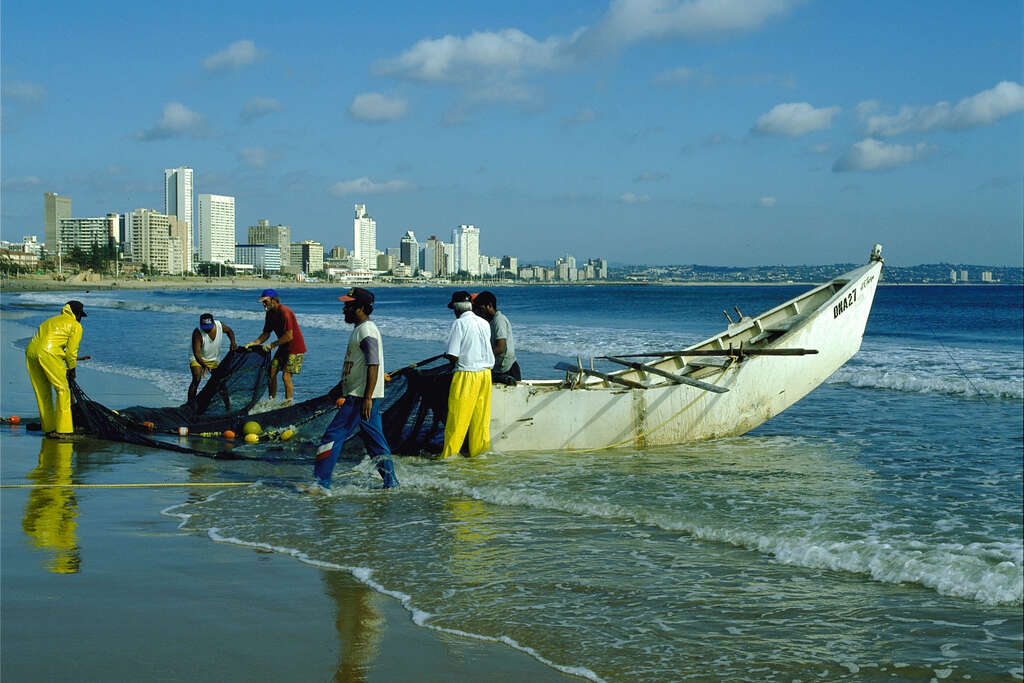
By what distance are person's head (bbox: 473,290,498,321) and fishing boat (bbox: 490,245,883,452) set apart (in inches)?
31.8

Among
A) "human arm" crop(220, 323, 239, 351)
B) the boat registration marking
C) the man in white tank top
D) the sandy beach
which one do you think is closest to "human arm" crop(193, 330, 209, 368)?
the man in white tank top

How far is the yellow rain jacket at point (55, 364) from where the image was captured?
10.6 metres

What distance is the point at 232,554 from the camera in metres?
6.14

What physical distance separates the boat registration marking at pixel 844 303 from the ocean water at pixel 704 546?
1.64 metres

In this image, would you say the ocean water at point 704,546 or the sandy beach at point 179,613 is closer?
the sandy beach at point 179,613

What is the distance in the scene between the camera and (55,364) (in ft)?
34.7

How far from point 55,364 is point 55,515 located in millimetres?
4116

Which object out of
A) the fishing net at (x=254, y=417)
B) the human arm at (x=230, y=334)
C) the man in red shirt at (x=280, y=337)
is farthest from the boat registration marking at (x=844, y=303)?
the human arm at (x=230, y=334)

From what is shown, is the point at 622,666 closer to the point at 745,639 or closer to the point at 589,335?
the point at 745,639

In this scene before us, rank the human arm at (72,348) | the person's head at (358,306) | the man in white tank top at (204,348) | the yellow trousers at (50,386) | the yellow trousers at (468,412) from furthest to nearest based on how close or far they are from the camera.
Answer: the man in white tank top at (204,348), the human arm at (72,348), the yellow trousers at (50,386), the yellow trousers at (468,412), the person's head at (358,306)

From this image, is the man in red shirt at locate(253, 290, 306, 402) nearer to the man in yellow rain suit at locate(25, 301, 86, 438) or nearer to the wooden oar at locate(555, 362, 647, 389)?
the man in yellow rain suit at locate(25, 301, 86, 438)

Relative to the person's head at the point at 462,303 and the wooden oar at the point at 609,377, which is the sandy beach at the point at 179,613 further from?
the wooden oar at the point at 609,377

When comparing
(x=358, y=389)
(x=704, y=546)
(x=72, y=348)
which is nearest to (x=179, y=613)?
(x=358, y=389)

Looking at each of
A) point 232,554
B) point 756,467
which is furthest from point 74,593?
point 756,467
